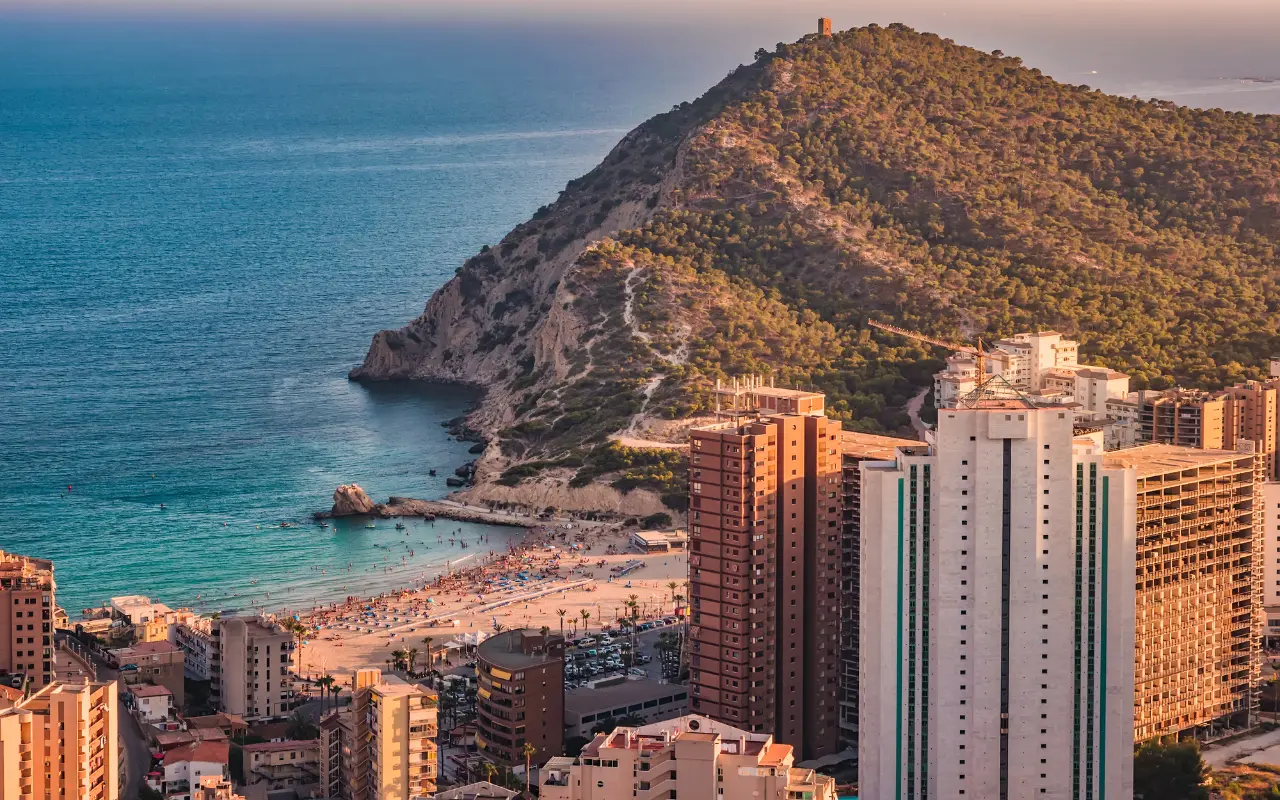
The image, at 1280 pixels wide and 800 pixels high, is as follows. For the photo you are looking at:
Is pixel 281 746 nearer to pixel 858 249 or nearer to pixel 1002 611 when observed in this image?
pixel 1002 611

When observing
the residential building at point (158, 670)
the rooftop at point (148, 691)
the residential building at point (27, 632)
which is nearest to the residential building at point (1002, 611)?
the rooftop at point (148, 691)

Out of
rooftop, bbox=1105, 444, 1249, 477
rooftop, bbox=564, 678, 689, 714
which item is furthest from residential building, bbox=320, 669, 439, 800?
rooftop, bbox=1105, 444, 1249, 477

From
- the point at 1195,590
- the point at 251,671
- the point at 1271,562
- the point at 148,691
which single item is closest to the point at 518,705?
the point at 251,671

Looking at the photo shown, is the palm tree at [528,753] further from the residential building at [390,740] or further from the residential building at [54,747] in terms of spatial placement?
the residential building at [54,747]

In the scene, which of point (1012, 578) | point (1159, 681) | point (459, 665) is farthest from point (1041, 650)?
point (459, 665)

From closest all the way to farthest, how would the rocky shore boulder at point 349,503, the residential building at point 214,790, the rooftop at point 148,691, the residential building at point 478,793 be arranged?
the residential building at point 478,793, the residential building at point 214,790, the rooftop at point 148,691, the rocky shore boulder at point 349,503

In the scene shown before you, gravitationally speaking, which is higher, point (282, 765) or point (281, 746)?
point (281, 746)

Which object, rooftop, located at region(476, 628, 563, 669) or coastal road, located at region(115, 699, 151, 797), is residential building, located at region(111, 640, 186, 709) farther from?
rooftop, located at region(476, 628, 563, 669)

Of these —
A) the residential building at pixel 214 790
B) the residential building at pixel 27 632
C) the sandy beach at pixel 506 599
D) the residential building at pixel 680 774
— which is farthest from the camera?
the sandy beach at pixel 506 599
